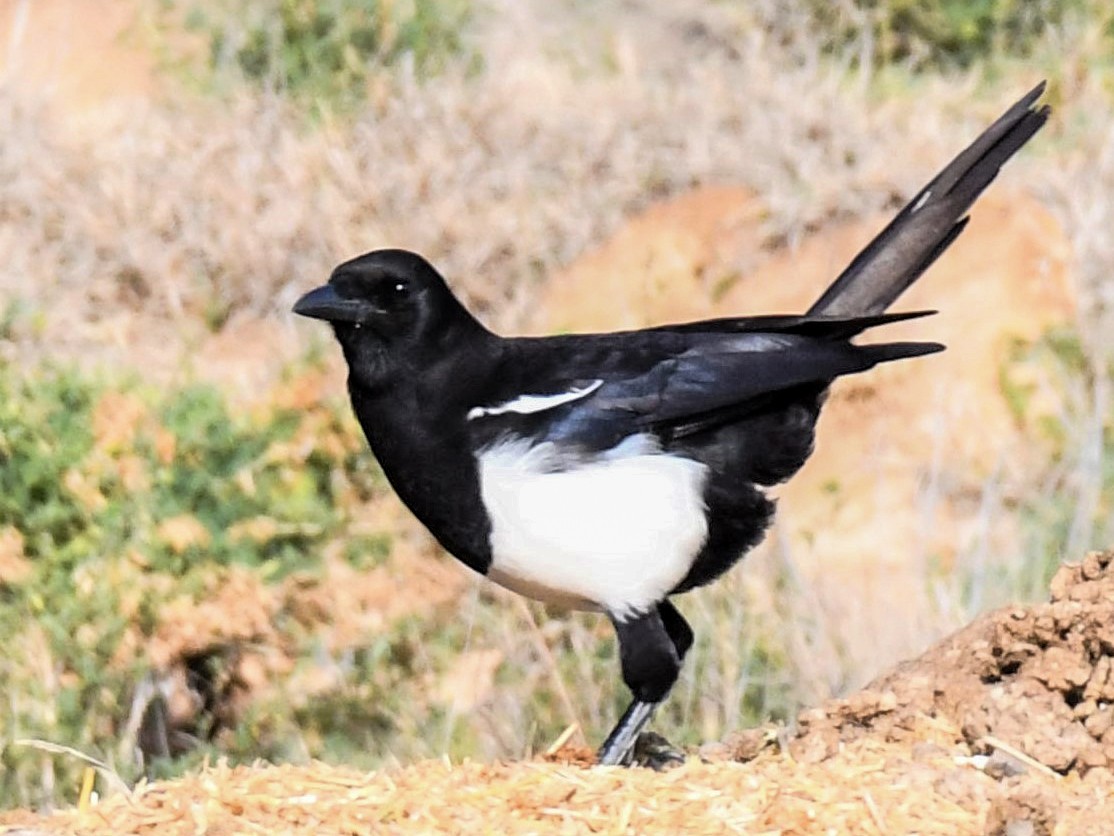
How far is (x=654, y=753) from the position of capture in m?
4.41

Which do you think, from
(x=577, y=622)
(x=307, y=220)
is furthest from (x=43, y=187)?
(x=577, y=622)

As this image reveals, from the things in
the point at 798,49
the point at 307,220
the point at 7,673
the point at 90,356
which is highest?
the point at 798,49

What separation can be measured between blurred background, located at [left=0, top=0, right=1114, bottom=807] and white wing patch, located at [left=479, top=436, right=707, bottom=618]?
35.3 inches

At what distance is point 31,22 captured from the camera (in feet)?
38.1

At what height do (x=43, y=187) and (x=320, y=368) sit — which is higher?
(x=43, y=187)

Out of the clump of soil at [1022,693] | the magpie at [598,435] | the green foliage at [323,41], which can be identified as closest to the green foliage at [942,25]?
the green foliage at [323,41]

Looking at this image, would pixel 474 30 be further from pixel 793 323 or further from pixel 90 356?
pixel 793 323

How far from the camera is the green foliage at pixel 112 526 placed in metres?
5.22

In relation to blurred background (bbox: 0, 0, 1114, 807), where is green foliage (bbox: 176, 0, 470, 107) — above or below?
above

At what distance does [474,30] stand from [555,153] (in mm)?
1810

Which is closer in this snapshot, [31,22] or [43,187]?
[43,187]

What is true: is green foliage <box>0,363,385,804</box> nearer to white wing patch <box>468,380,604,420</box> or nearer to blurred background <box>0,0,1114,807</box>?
blurred background <box>0,0,1114,807</box>

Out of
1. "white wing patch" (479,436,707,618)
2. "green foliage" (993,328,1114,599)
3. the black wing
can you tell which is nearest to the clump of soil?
"white wing patch" (479,436,707,618)

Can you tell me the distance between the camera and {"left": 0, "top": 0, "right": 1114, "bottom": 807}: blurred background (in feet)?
18.0
